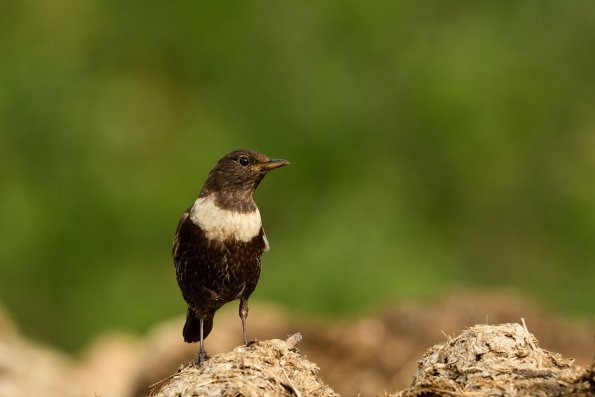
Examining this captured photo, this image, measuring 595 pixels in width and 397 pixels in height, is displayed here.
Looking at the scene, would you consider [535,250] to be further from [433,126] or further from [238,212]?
[238,212]

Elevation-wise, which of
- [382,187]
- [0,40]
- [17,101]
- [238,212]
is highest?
[0,40]

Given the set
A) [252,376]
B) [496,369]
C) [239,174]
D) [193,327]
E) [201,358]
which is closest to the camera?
[496,369]

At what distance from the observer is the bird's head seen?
7480 millimetres

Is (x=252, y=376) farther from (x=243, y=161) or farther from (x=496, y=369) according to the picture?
(x=243, y=161)

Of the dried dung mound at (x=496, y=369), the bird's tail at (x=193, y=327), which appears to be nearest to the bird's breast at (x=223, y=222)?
the bird's tail at (x=193, y=327)

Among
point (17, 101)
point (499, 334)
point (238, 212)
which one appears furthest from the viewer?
point (17, 101)

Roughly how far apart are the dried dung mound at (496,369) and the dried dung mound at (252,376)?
56 centimetres

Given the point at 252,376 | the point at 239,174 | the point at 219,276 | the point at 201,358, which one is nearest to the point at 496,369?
the point at 252,376

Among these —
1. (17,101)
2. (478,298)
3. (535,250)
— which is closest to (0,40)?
(17,101)

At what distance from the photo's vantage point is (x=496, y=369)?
18.4 feet

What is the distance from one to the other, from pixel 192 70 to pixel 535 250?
680 cm

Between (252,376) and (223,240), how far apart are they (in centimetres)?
160

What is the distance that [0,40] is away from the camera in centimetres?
2084

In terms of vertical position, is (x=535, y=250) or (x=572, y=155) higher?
(x=572, y=155)
